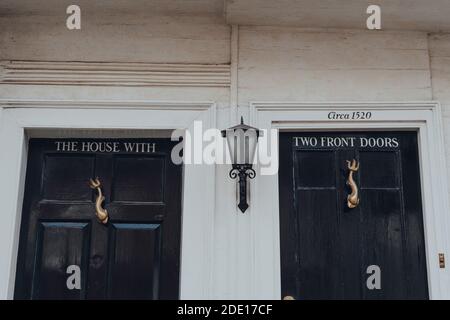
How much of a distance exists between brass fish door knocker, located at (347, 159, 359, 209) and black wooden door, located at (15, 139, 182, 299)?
4.10 ft

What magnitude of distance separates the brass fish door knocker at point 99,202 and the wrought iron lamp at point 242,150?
981 mm

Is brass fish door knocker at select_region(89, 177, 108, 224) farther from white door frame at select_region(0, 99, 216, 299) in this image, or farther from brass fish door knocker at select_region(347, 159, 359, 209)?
brass fish door knocker at select_region(347, 159, 359, 209)

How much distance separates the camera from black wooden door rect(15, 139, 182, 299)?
4.09m

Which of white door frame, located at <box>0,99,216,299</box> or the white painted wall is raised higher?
the white painted wall

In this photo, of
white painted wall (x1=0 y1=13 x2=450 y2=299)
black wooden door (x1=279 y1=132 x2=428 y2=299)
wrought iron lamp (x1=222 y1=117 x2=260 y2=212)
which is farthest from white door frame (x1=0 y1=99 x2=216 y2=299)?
black wooden door (x1=279 y1=132 x2=428 y2=299)

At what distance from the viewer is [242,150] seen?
390cm

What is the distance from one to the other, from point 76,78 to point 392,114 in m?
2.35

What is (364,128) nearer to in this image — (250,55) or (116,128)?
(250,55)

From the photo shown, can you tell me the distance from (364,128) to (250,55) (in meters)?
1.00

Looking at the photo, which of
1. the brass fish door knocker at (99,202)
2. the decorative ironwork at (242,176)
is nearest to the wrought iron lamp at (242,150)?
the decorative ironwork at (242,176)

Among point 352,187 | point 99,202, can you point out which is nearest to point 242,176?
point 352,187

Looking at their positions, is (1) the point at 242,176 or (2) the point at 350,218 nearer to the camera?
(1) the point at 242,176

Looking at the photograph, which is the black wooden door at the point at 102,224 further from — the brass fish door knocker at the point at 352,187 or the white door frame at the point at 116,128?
the brass fish door knocker at the point at 352,187

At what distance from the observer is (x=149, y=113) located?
4.16 m
